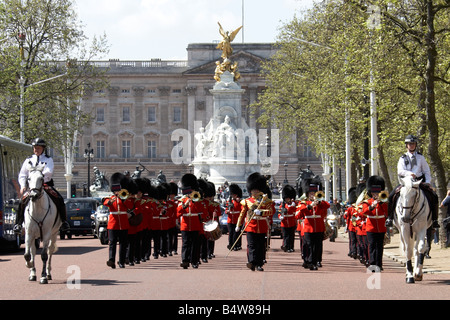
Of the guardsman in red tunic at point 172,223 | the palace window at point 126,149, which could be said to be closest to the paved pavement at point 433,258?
the guardsman in red tunic at point 172,223

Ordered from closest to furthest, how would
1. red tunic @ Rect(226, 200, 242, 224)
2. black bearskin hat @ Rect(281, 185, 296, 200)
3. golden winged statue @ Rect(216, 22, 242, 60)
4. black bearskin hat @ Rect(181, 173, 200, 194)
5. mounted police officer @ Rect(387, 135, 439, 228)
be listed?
mounted police officer @ Rect(387, 135, 439, 228)
black bearskin hat @ Rect(181, 173, 200, 194)
black bearskin hat @ Rect(281, 185, 296, 200)
red tunic @ Rect(226, 200, 242, 224)
golden winged statue @ Rect(216, 22, 242, 60)

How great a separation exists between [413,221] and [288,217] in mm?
11123

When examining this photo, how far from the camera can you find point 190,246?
22.1 metres

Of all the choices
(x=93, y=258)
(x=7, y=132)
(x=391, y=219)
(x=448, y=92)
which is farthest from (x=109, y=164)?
(x=391, y=219)

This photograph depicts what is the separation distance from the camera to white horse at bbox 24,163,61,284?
18.0 m

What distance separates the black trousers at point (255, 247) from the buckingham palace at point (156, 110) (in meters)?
97.2

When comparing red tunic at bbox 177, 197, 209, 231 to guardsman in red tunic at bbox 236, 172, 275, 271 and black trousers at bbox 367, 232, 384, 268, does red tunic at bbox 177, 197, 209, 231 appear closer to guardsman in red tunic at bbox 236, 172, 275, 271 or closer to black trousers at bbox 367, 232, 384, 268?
guardsman in red tunic at bbox 236, 172, 275, 271

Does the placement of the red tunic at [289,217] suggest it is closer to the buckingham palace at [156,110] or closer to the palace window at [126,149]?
the buckingham palace at [156,110]

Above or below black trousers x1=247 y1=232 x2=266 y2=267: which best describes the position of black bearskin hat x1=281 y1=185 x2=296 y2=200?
above

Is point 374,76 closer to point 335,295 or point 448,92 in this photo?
point 448,92

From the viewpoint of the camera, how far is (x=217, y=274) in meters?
20.2

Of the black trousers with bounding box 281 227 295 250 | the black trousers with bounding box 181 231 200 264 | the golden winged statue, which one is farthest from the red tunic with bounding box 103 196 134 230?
the golden winged statue

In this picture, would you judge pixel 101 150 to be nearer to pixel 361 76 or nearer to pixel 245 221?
pixel 361 76

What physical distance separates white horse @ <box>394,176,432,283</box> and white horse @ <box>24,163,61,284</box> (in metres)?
6.46
